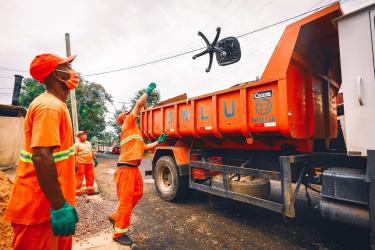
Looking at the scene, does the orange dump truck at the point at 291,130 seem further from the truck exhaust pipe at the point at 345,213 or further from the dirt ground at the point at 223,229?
the dirt ground at the point at 223,229

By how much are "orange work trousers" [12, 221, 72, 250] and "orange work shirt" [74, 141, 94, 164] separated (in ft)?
15.9

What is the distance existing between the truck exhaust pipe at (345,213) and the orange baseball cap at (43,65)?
284 centimetres

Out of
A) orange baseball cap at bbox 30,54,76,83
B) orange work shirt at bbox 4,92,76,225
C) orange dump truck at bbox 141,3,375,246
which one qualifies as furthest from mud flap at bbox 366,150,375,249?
orange baseball cap at bbox 30,54,76,83

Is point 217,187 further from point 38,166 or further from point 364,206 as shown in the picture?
point 38,166

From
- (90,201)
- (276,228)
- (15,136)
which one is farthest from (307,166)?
(15,136)

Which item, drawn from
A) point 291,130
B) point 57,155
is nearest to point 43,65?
point 57,155

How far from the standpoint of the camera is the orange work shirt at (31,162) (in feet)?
4.47

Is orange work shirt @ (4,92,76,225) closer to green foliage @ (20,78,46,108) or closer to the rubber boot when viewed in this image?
the rubber boot

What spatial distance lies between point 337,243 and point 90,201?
452 centimetres

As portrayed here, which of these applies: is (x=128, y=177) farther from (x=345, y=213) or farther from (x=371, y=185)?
(x=371, y=185)

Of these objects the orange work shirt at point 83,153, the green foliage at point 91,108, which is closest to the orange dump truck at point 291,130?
the orange work shirt at point 83,153

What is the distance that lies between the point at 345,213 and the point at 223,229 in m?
1.80

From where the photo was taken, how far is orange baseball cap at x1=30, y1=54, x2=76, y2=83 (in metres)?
1.55

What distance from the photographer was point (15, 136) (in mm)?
8984
